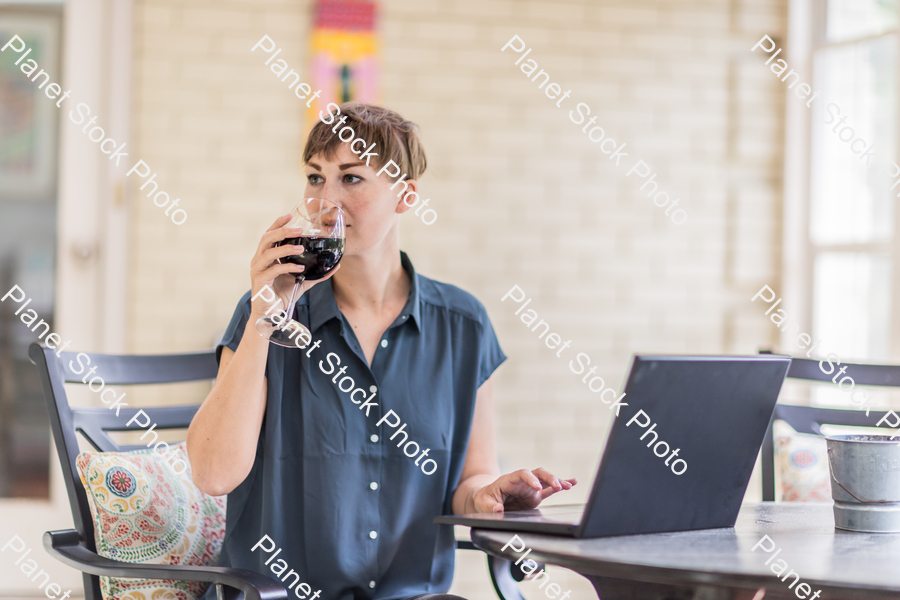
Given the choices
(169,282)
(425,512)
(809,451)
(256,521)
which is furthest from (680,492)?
(169,282)

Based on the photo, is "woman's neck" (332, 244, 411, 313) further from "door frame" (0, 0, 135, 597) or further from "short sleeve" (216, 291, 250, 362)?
"door frame" (0, 0, 135, 597)

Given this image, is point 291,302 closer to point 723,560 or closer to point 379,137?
point 379,137

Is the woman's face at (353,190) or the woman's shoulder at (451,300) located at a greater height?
the woman's face at (353,190)

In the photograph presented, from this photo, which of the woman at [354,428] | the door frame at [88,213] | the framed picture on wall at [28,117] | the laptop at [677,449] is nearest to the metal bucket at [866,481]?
the laptop at [677,449]

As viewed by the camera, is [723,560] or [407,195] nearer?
[723,560]

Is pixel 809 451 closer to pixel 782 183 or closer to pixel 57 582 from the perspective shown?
pixel 782 183

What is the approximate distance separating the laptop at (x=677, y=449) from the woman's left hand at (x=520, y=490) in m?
0.09

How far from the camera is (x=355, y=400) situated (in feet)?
5.29

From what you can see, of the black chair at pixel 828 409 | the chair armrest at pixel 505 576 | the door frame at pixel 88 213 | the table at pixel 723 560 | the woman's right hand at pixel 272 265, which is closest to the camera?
the table at pixel 723 560

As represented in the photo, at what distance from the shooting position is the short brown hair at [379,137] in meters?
1.60

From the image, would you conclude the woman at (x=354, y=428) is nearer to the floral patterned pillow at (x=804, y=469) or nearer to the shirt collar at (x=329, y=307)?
the shirt collar at (x=329, y=307)

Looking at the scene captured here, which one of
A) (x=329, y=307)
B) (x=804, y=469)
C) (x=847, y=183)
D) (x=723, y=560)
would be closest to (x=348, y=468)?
(x=329, y=307)

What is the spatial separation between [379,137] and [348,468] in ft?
2.10

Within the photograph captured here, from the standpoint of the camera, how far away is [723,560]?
1.01 meters
